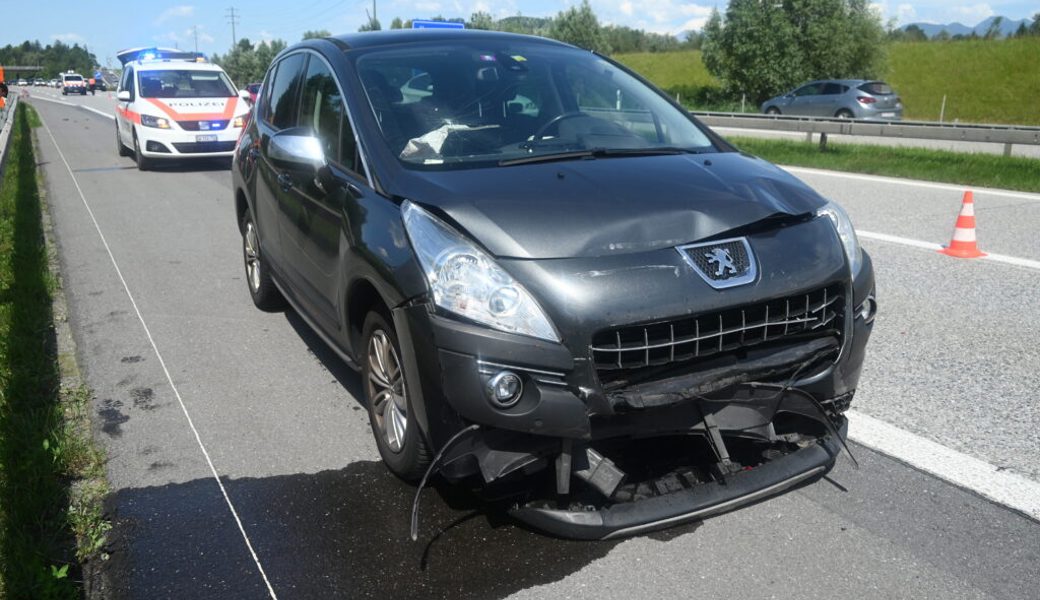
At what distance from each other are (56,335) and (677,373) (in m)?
4.41

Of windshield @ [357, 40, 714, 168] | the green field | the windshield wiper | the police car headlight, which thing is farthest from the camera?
the green field

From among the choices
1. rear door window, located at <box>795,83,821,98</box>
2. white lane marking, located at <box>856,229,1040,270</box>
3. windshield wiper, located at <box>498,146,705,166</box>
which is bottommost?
white lane marking, located at <box>856,229,1040,270</box>

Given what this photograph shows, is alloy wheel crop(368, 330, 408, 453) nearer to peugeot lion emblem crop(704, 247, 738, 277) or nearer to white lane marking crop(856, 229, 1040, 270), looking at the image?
peugeot lion emblem crop(704, 247, 738, 277)

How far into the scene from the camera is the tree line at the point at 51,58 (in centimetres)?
16381

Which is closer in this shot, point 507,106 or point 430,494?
point 430,494

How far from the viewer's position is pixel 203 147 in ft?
49.9

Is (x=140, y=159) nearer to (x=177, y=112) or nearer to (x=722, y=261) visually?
(x=177, y=112)

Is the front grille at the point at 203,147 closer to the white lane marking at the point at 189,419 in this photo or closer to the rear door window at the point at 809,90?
the white lane marking at the point at 189,419

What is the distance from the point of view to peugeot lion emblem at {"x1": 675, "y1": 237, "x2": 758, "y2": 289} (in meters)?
2.98

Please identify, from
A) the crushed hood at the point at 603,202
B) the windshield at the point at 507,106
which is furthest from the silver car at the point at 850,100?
the crushed hood at the point at 603,202

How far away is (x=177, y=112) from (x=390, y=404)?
13.2 m

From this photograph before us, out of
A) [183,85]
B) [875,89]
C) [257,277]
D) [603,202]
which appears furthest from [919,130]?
[603,202]

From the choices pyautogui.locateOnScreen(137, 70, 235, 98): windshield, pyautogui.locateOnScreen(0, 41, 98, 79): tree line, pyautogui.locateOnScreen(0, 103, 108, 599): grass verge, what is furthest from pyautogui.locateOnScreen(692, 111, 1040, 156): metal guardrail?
pyautogui.locateOnScreen(0, 41, 98, 79): tree line

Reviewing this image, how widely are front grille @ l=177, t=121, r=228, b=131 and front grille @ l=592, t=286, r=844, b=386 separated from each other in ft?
45.6
